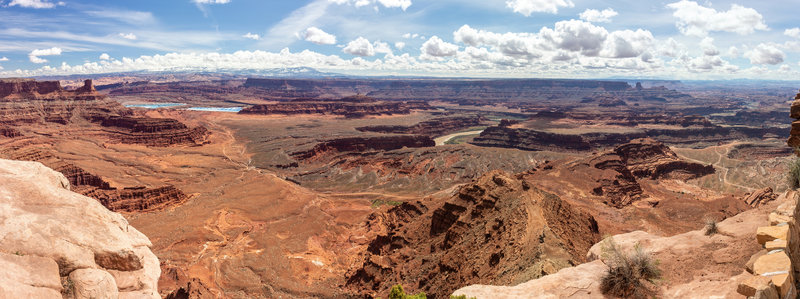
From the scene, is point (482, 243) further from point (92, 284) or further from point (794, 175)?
point (92, 284)

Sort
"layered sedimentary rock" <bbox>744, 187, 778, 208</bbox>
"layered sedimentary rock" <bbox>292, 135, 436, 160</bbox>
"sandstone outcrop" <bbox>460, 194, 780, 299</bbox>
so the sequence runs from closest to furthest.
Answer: "sandstone outcrop" <bbox>460, 194, 780, 299</bbox>
"layered sedimentary rock" <bbox>744, 187, 778, 208</bbox>
"layered sedimentary rock" <bbox>292, 135, 436, 160</bbox>

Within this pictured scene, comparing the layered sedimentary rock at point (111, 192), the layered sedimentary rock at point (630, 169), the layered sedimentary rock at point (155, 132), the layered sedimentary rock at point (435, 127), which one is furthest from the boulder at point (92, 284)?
the layered sedimentary rock at point (435, 127)

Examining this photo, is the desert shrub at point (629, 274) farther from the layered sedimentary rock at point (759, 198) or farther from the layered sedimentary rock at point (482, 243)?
the layered sedimentary rock at point (759, 198)

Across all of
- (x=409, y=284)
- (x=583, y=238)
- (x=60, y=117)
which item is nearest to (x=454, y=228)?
(x=409, y=284)

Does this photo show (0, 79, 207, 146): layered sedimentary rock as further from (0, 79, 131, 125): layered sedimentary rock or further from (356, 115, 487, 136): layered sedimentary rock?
(356, 115, 487, 136): layered sedimentary rock

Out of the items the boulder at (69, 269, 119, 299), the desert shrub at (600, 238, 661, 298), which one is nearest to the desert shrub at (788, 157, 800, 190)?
the desert shrub at (600, 238, 661, 298)

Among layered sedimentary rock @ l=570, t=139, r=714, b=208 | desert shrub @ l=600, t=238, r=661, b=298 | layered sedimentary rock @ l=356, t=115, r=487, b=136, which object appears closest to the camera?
desert shrub @ l=600, t=238, r=661, b=298

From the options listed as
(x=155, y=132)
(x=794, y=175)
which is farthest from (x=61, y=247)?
(x=155, y=132)
